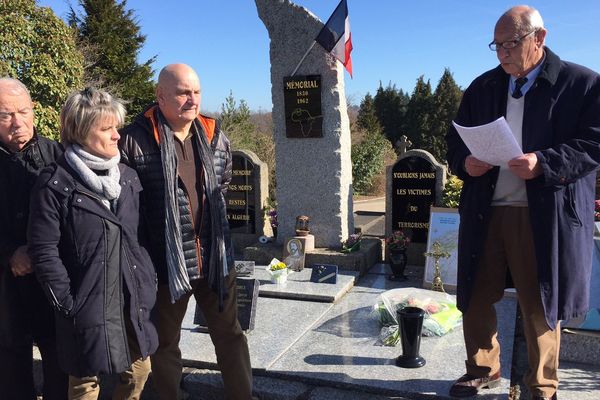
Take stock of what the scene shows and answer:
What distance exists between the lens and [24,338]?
8.34 feet

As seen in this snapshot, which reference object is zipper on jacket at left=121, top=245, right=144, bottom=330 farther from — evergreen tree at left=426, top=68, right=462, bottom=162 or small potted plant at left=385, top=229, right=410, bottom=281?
evergreen tree at left=426, top=68, right=462, bottom=162

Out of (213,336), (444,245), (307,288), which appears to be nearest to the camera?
(213,336)

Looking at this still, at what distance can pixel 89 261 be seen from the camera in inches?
83.3

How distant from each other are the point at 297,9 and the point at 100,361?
4752mm

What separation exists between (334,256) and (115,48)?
55.5 feet

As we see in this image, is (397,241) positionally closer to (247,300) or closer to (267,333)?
(267,333)

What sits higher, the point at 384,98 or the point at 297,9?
the point at 384,98

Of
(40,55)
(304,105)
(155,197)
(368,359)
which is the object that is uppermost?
(40,55)

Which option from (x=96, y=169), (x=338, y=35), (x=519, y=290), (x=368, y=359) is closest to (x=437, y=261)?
(x=368, y=359)

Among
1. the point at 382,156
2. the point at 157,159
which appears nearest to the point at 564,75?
the point at 157,159

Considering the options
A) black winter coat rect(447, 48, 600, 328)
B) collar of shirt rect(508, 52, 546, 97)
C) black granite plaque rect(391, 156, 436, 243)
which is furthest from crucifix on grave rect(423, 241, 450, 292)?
collar of shirt rect(508, 52, 546, 97)

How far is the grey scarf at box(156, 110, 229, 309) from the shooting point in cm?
243

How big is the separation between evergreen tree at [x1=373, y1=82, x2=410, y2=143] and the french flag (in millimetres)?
23470

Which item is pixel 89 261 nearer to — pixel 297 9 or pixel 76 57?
pixel 297 9
